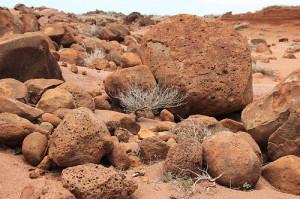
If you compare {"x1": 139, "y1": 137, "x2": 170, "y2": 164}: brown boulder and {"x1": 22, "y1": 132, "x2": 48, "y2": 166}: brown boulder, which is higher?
{"x1": 22, "y1": 132, "x2": 48, "y2": 166}: brown boulder

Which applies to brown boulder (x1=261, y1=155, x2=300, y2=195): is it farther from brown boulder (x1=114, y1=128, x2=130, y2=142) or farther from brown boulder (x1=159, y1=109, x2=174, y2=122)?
brown boulder (x1=159, y1=109, x2=174, y2=122)

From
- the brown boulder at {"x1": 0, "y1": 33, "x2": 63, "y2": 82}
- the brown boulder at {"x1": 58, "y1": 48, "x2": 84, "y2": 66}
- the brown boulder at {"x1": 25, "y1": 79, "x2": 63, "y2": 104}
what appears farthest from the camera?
the brown boulder at {"x1": 58, "y1": 48, "x2": 84, "y2": 66}

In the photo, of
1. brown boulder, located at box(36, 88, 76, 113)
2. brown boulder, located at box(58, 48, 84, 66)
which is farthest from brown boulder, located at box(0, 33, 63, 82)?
brown boulder, located at box(58, 48, 84, 66)

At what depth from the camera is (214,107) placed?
6.31 metres

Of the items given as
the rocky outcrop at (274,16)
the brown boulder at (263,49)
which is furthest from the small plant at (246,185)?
the rocky outcrop at (274,16)

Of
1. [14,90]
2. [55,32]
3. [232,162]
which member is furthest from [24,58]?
[55,32]

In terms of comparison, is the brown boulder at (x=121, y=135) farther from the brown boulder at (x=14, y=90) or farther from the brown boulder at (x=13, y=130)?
the brown boulder at (x=14, y=90)

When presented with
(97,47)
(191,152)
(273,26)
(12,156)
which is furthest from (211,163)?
(273,26)

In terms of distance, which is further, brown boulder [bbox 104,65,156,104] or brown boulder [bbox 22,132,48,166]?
brown boulder [bbox 104,65,156,104]

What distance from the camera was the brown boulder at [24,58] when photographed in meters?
5.74

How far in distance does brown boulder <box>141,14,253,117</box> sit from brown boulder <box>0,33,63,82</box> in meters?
1.92

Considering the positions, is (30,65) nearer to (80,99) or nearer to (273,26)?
(80,99)

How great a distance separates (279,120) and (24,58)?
14.0ft

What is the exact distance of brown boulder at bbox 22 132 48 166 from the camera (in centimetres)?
337
